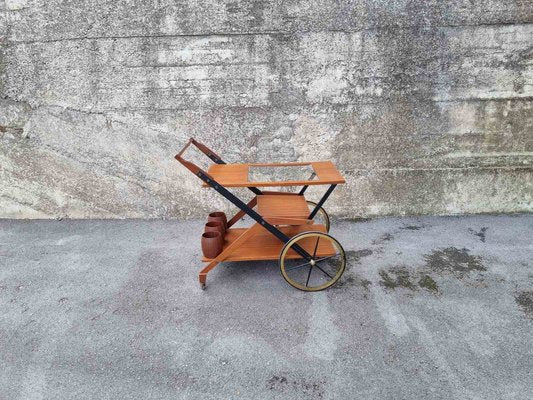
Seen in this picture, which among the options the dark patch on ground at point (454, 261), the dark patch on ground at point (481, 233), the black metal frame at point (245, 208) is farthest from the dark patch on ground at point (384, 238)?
the black metal frame at point (245, 208)

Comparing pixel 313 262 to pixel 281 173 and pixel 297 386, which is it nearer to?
pixel 297 386

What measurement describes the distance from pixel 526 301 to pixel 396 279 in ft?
3.33

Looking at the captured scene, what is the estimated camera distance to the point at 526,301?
3012 mm

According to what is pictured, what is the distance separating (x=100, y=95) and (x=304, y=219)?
283 centimetres

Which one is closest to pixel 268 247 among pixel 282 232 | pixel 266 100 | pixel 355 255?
pixel 282 232

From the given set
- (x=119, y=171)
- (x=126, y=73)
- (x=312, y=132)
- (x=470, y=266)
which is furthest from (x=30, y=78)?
(x=470, y=266)

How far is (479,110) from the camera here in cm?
423

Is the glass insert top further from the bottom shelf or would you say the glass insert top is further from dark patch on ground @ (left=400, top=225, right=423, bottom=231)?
dark patch on ground @ (left=400, top=225, right=423, bottom=231)

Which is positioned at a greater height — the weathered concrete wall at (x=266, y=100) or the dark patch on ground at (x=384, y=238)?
the weathered concrete wall at (x=266, y=100)

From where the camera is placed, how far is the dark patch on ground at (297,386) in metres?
2.22

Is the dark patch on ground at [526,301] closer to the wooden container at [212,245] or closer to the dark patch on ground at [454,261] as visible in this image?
the dark patch on ground at [454,261]

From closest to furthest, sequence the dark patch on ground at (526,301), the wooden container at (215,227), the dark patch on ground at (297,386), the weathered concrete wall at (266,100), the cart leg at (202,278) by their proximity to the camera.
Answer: the dark patch on ground at (297,386) < the dark patch on ground at (526,301) < the cart leg at (202,278) < the wooden container at (215,227) < the weathered concrete wall at (266,100)

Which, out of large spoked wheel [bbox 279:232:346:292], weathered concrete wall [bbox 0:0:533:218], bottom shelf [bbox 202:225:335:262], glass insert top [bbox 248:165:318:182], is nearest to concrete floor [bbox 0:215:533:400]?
large spoked wheel [bbox 279:232:346:292]

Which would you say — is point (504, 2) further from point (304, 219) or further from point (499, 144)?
point (304, 219)
